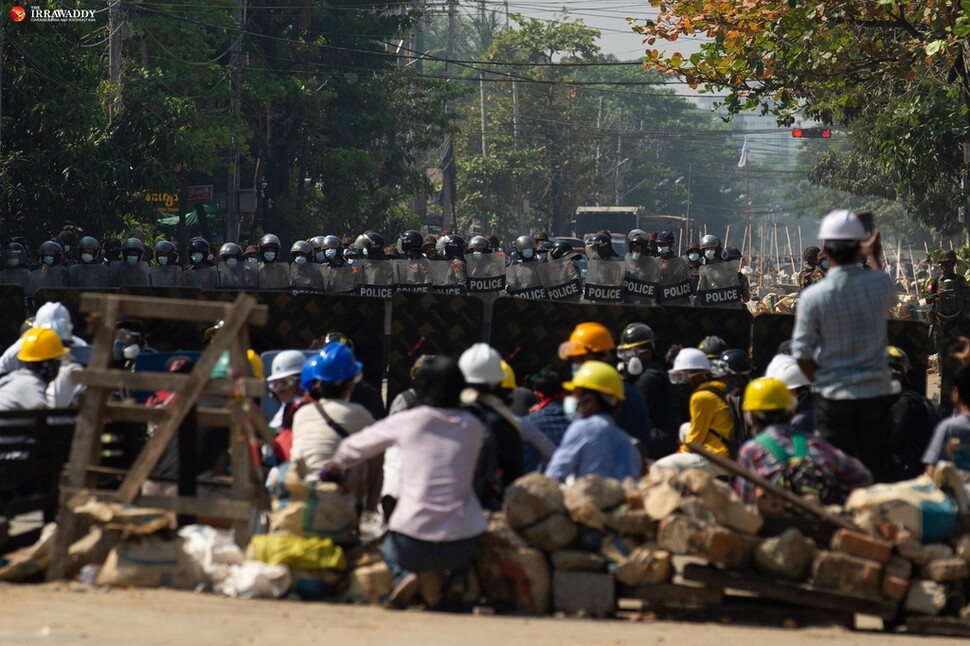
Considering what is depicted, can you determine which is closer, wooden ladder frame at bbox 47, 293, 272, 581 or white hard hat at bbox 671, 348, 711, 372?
wooden ladder frame at bbox 47, 293, 272, 581

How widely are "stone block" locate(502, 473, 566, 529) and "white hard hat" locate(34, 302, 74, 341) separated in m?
4.54

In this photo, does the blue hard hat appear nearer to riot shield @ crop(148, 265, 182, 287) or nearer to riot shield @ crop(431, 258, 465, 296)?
riot shield @ crop(431, 258, 465, 296)

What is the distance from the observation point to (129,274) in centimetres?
2233

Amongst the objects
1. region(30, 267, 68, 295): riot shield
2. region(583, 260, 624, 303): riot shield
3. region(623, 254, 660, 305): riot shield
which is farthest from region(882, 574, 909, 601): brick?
region(30, 267, 68, 295): riot shield

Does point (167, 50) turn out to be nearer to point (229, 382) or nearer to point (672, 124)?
point (229, 382)

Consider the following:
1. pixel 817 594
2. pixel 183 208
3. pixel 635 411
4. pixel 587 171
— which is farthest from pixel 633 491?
pixel 587 171

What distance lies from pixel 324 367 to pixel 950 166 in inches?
767

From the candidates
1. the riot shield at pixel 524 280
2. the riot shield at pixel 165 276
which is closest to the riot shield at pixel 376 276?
the riot shield at pixel 524 280

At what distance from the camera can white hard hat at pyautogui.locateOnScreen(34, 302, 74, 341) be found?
11180 mm

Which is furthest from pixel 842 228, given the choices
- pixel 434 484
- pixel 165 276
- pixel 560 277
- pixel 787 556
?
pixel 165 276

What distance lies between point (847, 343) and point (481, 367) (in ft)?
6.36

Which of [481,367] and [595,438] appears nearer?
[595,438]

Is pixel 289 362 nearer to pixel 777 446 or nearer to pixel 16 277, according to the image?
pixel 777 446

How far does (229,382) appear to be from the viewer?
26.0 ft
